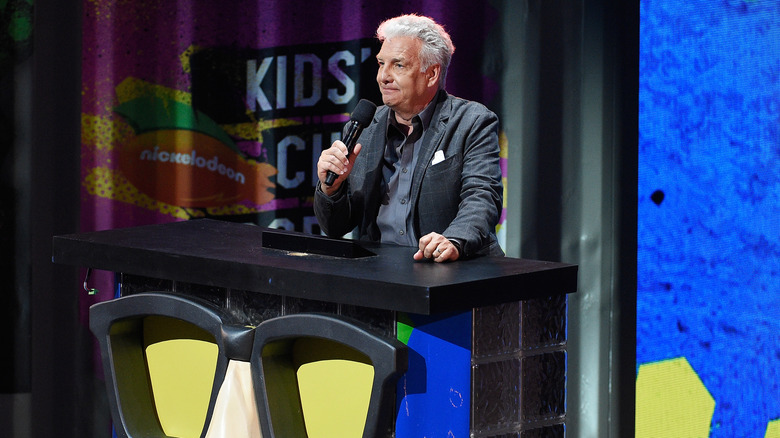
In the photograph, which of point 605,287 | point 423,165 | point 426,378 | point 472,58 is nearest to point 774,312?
point 605,287

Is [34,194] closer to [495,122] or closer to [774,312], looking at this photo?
[495,122]

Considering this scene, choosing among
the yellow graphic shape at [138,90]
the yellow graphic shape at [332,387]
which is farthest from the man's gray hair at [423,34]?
the yellow graphic shape at [138,90]

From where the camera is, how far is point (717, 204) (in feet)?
12.4

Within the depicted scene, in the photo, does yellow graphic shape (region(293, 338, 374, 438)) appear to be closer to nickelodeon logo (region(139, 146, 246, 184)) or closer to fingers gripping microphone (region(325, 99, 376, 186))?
fingers gripping microphone (region(325, 99, 376, 186))

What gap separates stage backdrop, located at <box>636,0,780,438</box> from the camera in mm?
3750

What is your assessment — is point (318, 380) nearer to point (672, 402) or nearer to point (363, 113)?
point (363, 113)

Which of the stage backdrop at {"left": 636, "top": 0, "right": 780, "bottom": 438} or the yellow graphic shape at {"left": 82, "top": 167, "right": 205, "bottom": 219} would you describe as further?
the yellow graphic shape at {"left": 82, "top": 167, "right": 205, "bottom": 219}

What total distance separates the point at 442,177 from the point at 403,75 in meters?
0.28

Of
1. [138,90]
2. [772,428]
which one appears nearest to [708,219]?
[772,428]

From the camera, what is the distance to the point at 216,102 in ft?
14.0

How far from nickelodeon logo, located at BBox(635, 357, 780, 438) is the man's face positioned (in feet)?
5.17

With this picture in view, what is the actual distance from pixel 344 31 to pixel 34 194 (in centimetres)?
140

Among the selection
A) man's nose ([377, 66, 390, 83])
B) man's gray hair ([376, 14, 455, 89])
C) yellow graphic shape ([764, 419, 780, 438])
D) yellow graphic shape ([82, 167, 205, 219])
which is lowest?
yellow graphic shape ([764, 419, 780, 438])

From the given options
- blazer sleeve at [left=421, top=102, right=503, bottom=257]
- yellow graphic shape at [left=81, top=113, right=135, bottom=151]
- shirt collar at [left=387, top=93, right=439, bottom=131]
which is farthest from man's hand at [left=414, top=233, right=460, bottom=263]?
yellow graphic shape at [left=81, top=113, right=135, bottom=151]
